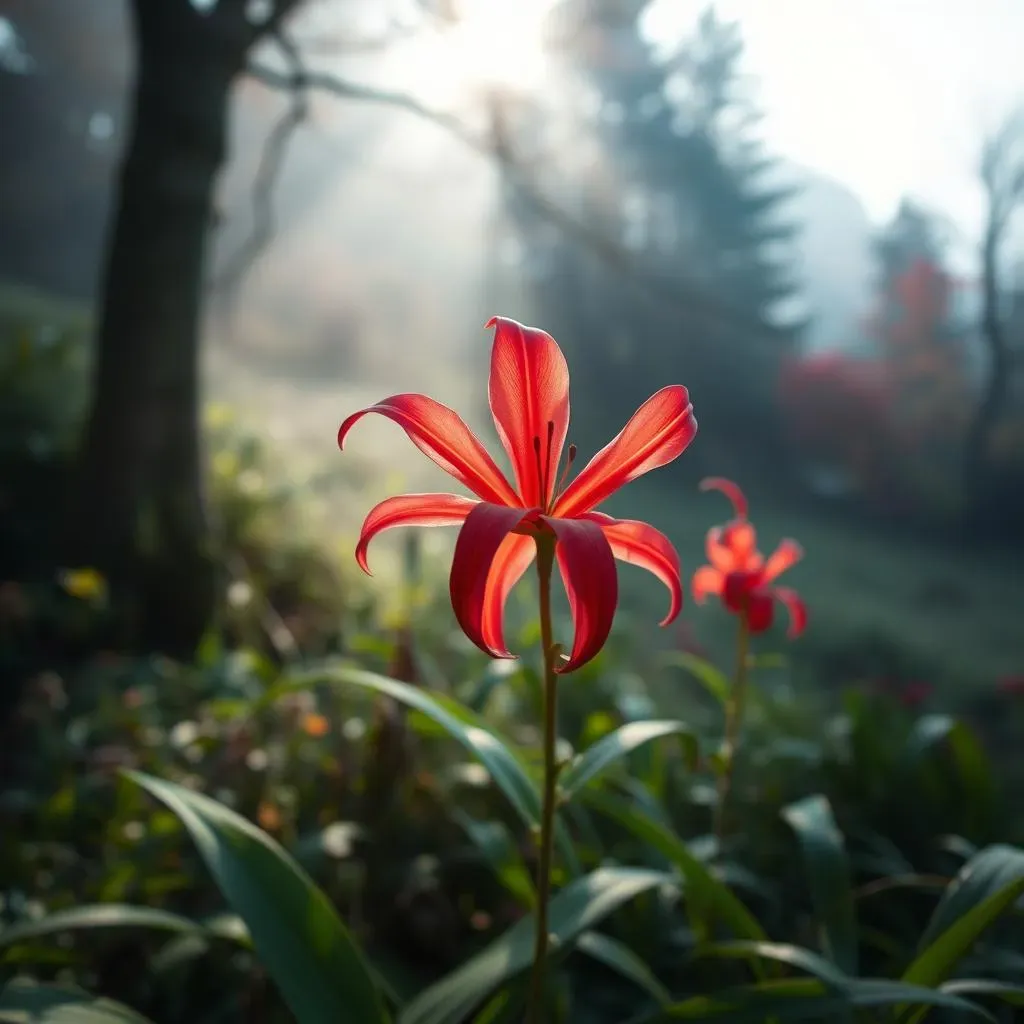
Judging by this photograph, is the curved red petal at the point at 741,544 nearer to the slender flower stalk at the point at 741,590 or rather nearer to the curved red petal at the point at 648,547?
the slender flower stalk at the point at 741,590

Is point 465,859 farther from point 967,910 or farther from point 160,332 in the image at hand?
point 160,332

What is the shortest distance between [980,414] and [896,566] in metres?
1.38

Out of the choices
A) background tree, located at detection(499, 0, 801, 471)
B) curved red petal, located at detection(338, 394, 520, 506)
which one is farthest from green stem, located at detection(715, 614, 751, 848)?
background tree, located at detection(499, 0, 801, 471)

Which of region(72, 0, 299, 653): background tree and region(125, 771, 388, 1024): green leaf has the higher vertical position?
region(72, 0, 299, 653): background tree

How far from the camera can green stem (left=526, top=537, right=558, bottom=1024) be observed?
2.15ft

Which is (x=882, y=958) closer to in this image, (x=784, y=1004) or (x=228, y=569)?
(x=784, y=1004)

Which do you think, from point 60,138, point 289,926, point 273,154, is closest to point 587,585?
point 289,926

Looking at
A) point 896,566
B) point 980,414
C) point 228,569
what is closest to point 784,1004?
point 228,569

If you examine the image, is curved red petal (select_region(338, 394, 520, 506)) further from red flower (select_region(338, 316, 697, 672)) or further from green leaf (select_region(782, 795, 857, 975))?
green leaf (select_region(782, 795, 857, 975))

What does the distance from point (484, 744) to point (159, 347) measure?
7.08ft

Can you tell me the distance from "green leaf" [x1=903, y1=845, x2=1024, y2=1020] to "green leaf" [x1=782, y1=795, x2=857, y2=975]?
0.08m

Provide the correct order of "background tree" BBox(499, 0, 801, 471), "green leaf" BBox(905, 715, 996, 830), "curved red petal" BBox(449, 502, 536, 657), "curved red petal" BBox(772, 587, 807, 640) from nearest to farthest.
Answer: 1. "curved red petal" BBox(449, 502, 536, 657)
2. "curved red petal" BBox(772, 587, 807, 640)
3. "green leaf" BBox(905, 715, 996, 830)
4. "background tree" BBox(499, 0, 801, 471)

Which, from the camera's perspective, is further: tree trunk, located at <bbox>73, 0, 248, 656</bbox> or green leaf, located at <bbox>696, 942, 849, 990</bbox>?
tree trunk, located at <bbox>73, 0, 248, 656</bbox>

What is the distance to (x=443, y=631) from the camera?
2.62 meters
